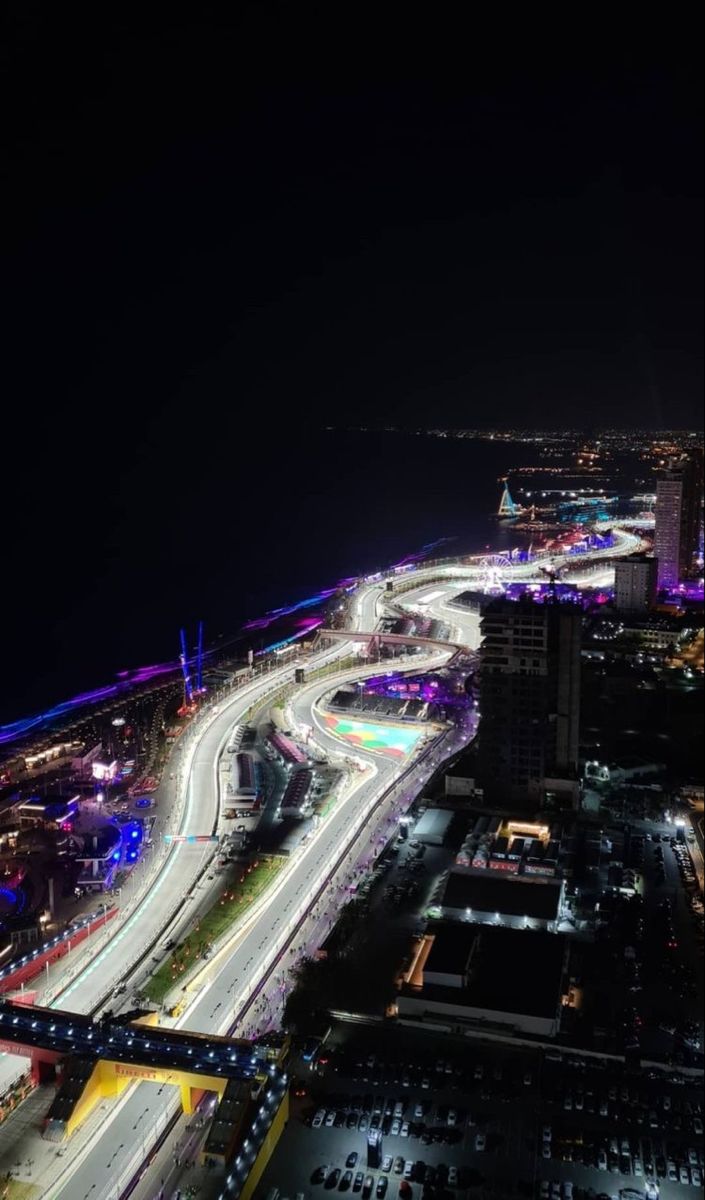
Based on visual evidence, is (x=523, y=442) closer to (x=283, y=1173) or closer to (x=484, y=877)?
(x=484, y=877)

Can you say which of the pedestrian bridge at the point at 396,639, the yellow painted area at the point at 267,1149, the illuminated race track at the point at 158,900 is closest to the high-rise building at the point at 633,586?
the pedestrian bridge at the point at 396,639

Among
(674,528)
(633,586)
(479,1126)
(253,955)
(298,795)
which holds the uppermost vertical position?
(674,528)

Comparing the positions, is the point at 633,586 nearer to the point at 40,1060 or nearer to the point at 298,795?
the point at 298,795

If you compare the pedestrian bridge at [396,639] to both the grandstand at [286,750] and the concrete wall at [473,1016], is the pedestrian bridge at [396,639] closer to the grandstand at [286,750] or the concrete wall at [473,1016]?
the grandstand at [286,750]

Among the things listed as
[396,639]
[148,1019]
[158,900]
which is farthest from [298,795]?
[396,639]

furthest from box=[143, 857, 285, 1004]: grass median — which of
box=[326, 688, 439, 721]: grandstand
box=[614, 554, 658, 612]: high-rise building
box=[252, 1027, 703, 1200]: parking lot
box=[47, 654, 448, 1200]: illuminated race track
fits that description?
box=[614, 554, 658, 612]: high-rise building
